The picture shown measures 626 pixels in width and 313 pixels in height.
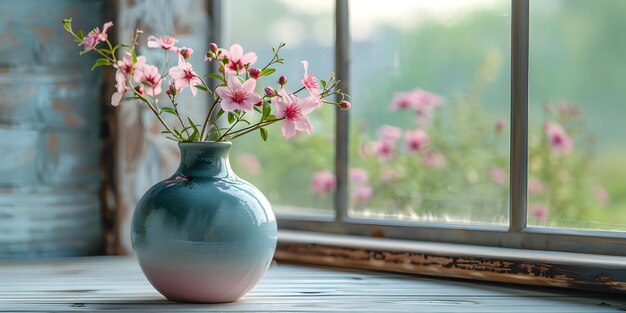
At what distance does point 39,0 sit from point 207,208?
1064 mm

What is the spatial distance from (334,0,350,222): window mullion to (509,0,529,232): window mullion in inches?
18.9

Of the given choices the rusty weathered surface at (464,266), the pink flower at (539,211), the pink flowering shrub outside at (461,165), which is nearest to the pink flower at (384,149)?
the pink flowering shrub outside at (461,165)

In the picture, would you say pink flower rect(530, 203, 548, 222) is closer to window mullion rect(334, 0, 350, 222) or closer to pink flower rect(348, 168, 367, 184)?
pink flower rect(348, 168, 367, 184)

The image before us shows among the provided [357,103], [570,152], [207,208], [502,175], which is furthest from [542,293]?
[570,152]

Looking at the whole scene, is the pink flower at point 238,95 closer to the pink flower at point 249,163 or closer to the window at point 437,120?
the window at point 437,120

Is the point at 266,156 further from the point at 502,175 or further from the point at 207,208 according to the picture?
the point at 207,208

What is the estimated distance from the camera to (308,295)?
1935mm

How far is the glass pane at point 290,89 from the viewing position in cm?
281

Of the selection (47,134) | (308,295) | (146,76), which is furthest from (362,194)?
(146,76)

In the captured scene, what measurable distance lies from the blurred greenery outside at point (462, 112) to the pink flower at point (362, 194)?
20 millimetres

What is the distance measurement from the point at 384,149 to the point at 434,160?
344mm

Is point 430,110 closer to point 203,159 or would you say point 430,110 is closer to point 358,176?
point 358,176

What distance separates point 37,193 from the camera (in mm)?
2451

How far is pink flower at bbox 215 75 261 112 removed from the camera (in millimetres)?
1706
